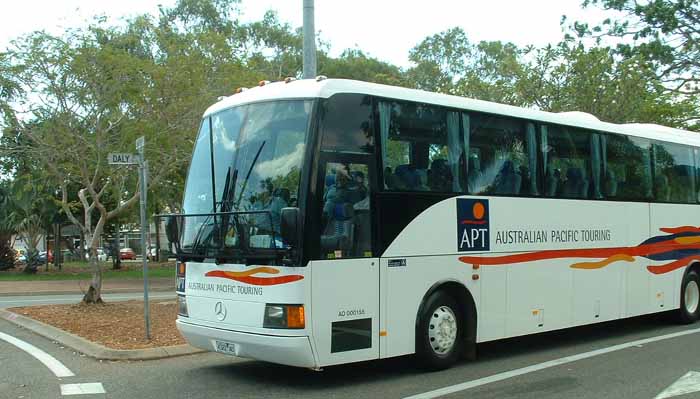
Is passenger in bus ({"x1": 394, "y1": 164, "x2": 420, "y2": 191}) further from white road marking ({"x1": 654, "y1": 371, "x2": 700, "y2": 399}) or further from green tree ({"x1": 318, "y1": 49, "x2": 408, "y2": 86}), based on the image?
green tree ({"x1": 318, "y1": 49, "x2": 408, "y2": 86})

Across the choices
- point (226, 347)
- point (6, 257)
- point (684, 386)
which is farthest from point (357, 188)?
point (6, 257)

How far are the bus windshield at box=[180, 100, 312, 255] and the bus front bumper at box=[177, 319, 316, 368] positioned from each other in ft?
3.16

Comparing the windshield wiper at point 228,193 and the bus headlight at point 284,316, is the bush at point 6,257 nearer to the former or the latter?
the windshield wiper at point 228,193

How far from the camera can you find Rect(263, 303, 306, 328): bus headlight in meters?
7.34

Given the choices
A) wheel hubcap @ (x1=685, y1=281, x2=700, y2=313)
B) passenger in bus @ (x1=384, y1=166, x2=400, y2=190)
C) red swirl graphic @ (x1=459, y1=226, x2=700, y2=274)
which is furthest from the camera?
wheel hubcap @ (x1=685, y1=281, x2=700, y2=313)

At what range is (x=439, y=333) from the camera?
877 centimetres

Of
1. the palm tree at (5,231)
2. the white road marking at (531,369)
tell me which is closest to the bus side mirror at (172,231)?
the white road marking at (531,369)

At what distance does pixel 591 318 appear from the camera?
11203 millimetres

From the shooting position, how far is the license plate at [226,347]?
7867mm

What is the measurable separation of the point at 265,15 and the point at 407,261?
132 feet

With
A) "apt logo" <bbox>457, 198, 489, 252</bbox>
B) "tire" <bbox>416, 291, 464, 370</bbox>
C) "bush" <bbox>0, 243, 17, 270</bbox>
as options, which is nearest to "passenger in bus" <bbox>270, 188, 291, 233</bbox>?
"tire" <bbox>416, 291, 464, 370</bbox>

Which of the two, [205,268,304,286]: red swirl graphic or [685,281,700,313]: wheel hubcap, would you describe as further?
[685,281,700,313]: wheel hubcap

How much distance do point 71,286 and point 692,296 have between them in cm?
1932

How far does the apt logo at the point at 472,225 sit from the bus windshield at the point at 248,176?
2.54 metres
